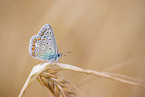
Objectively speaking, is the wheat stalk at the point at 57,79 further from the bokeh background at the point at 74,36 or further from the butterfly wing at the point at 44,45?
the bokeh background at the point at 74,36

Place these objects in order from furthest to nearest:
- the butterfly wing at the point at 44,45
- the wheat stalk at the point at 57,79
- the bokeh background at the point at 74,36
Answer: the bokeh background at the point at 74,36, the butterfly wing at the point at 44,45, the wheat stalk at the point at 57,79

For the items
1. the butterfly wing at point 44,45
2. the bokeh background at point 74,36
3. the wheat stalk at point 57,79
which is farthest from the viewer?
the bokeh background at point 74,36

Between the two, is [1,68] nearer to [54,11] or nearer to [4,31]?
[4,31]

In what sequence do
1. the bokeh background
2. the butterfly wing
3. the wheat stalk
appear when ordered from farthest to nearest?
1. the bokeh background
2. the butterfly wing
3. the wheat stalk

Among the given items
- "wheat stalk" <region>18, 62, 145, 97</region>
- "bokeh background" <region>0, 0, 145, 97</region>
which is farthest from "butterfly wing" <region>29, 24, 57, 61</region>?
"bokeh background" <region>0, 0, 145, 97</region>

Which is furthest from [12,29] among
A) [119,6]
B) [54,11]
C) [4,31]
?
[119,6]

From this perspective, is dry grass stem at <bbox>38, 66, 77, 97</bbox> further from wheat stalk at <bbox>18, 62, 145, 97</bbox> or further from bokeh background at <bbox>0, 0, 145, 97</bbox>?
bokeh background at <bbox>0, 0, 145, 97</bbox>

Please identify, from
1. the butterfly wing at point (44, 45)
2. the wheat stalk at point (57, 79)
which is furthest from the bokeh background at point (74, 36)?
the wheat stalk at point (57, 79)

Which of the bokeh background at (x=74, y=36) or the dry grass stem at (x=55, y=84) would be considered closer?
the dry grass stem at (x=55, y=84)
